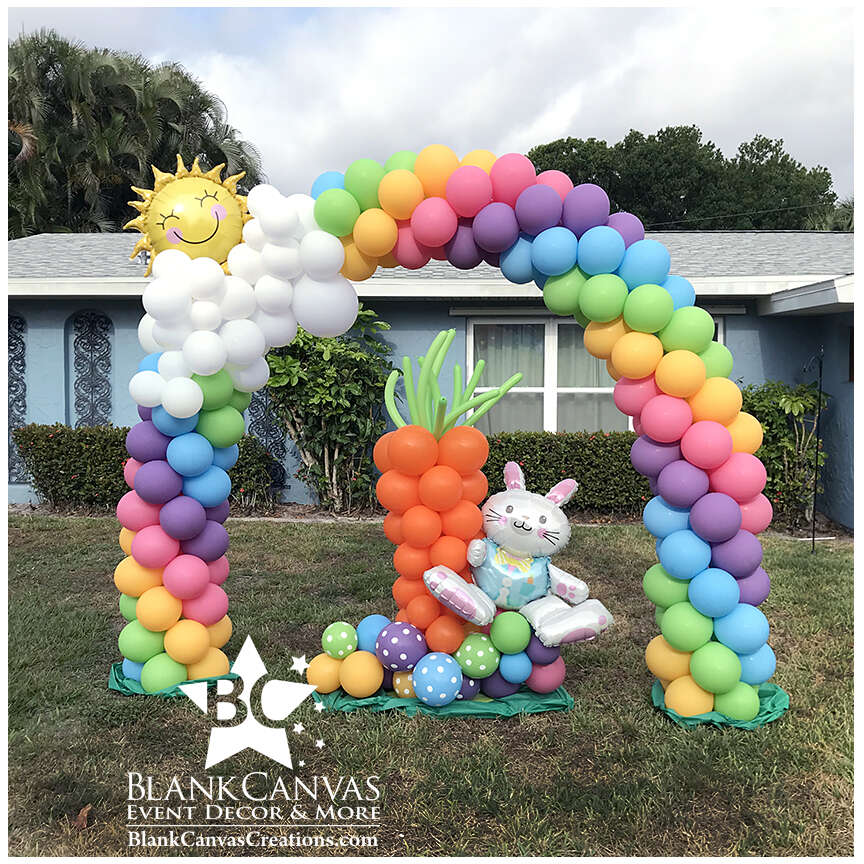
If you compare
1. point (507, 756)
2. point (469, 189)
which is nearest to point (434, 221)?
point (469, 189)

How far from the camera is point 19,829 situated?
9.86 feet

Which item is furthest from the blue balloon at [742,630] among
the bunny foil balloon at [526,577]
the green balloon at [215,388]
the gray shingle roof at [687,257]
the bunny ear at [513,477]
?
the gray shingle roof at [687,257]

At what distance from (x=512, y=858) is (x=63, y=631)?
3.53m

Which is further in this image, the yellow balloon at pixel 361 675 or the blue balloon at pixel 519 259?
the yellow balloon at pixel 361 675

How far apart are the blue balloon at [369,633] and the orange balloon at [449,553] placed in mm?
503

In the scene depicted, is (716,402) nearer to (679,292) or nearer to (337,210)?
(679,292)

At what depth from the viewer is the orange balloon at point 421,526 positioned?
3.85m

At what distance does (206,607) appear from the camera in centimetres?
416

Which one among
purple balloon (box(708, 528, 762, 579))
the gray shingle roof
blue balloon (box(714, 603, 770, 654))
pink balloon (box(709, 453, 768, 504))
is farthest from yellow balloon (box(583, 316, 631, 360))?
the gray shingle roof

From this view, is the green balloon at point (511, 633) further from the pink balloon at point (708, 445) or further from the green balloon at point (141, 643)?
the green balloon at point (141, 643)

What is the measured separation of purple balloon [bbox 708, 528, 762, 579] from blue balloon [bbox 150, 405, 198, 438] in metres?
2.74

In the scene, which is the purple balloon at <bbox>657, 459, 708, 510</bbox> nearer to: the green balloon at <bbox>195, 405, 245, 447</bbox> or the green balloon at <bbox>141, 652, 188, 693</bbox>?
the green balloon at <bbox>195, 405, 245, 447</bbox>

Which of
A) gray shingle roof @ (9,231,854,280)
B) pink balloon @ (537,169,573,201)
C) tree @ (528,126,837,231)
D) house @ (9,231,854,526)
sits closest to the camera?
pink balloon @ (537,169,573,201)

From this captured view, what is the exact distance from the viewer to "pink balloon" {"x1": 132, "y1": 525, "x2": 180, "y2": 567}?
4.00 meters
